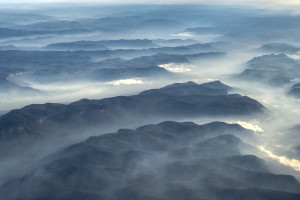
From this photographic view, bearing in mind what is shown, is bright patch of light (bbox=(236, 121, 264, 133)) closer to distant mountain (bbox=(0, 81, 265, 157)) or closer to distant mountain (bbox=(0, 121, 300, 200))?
distant mountain (bbox=(0, 81, 265, 157))

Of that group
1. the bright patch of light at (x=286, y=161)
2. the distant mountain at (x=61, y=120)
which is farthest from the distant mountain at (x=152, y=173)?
the distant mountain at (x=61, y=120)

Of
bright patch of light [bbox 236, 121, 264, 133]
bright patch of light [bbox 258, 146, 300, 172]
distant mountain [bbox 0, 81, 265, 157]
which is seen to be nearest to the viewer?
bright patch of light [bbox 258, 146, 300, 172]

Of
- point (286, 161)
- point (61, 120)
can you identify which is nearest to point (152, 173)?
point (286, 161)

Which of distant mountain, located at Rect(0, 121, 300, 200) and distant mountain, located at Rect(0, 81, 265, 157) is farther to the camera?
distant mountain, located at Rect(0, 81, 265, 157)

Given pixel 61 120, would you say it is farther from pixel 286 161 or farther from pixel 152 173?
pixel 286 161

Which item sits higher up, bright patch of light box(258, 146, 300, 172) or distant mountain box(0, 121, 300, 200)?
distant mountain box(0, 121, 300, 200)

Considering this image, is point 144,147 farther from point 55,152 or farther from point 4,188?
point 4,188

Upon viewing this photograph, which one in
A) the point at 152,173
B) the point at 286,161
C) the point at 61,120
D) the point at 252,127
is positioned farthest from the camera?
the point at 252,127

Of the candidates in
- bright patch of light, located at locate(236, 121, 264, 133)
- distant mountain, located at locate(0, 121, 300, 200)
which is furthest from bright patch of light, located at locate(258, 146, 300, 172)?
bright patch of light, located at locate(236, 121, 264, 133)
